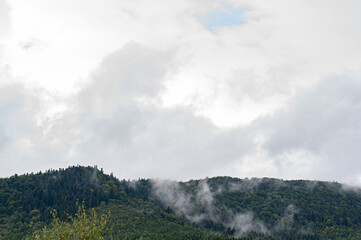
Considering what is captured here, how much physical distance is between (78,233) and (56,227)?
6908 mm

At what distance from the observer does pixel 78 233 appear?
8481 cm

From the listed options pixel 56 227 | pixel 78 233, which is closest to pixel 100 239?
pixel 78 233

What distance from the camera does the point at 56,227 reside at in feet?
286

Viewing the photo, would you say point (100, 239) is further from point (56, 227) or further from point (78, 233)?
point (56, 227)

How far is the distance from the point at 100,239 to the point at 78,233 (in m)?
5.70

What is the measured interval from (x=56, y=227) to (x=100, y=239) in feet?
39.6

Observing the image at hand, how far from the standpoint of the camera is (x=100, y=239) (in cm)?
8581
